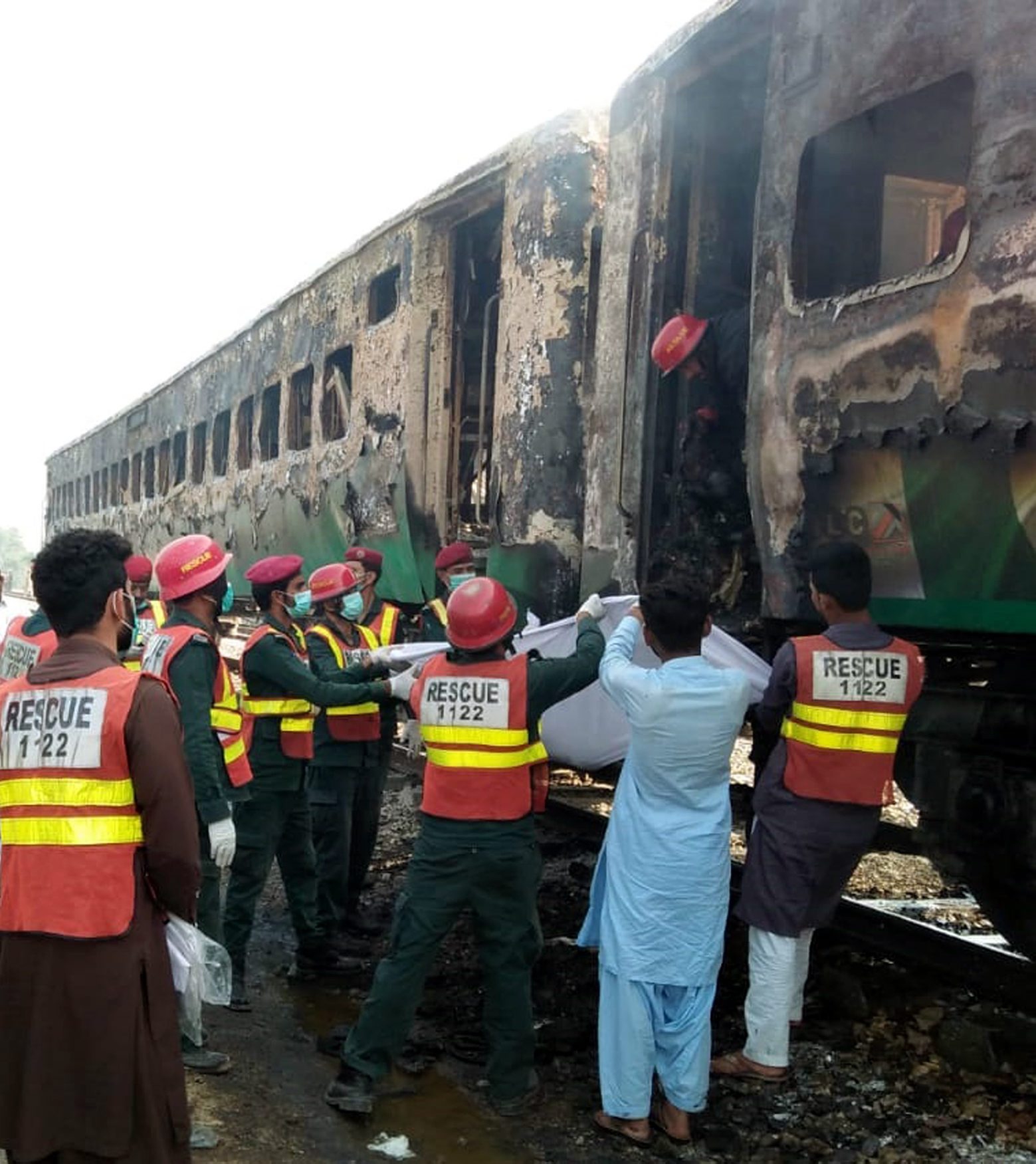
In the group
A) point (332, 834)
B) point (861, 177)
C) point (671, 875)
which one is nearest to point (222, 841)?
point (671, 875)

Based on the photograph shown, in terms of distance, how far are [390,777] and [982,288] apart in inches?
244

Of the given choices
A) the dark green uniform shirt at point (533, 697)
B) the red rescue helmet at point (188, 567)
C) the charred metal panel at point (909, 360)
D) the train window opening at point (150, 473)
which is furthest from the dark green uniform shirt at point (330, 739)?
the train window opening at point (150, 473)

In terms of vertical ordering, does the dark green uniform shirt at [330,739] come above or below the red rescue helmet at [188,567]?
below

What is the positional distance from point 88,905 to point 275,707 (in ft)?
7.05

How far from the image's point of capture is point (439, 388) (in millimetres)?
7188

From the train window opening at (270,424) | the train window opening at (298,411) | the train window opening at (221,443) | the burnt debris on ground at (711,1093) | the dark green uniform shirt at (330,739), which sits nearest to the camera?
the burnt debris on ground at (711,1093)

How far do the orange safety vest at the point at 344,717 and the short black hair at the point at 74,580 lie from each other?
2540mm

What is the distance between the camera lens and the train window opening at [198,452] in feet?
44.1

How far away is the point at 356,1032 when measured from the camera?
3.48 metres

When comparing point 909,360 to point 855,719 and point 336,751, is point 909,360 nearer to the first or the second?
point 855,719

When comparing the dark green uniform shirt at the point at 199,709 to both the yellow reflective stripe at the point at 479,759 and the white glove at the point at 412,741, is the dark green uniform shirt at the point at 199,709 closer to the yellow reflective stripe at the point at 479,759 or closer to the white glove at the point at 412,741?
the yellow reflective stripe at the point at 479,759

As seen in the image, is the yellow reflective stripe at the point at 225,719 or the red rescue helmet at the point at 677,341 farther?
the red rescue helmet at the point at 677,341

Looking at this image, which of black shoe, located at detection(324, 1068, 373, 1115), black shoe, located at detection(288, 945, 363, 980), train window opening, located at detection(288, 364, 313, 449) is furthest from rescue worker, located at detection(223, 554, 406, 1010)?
train window opening, located at detection(288, 364, 313, 449)

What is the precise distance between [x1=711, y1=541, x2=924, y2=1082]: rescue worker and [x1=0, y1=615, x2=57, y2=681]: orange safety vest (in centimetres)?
A: 255
